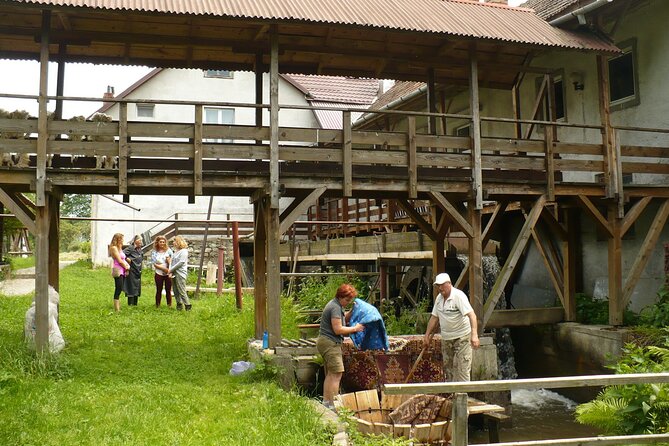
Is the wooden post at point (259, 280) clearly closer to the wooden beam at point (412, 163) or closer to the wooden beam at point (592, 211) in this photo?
the wooden beam at point (412, 163)

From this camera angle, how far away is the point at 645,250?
13.3 metres

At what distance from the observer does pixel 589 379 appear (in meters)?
6.01

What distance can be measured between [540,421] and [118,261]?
930 centimetres

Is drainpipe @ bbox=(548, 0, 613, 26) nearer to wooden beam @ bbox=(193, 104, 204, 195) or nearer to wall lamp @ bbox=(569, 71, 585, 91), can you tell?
wall lamp @ bbox=(569, 71, 585, 91)

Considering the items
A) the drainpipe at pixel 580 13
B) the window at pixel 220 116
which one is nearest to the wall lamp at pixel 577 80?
the drainpipe at pixel 580 13

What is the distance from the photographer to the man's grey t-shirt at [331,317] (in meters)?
9.88

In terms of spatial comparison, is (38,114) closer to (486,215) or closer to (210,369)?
(210,369)

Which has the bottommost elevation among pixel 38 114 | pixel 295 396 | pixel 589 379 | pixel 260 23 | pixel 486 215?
pixel 295 396

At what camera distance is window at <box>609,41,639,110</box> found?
14.6m

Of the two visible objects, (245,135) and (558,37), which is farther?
(558,37)

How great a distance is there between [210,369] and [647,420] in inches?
250

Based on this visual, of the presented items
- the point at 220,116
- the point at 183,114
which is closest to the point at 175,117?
the point at 183,114

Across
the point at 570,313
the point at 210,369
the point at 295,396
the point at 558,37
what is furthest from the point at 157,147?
the point at 570,313

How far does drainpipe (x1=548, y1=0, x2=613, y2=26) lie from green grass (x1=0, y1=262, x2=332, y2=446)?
27.4ft
